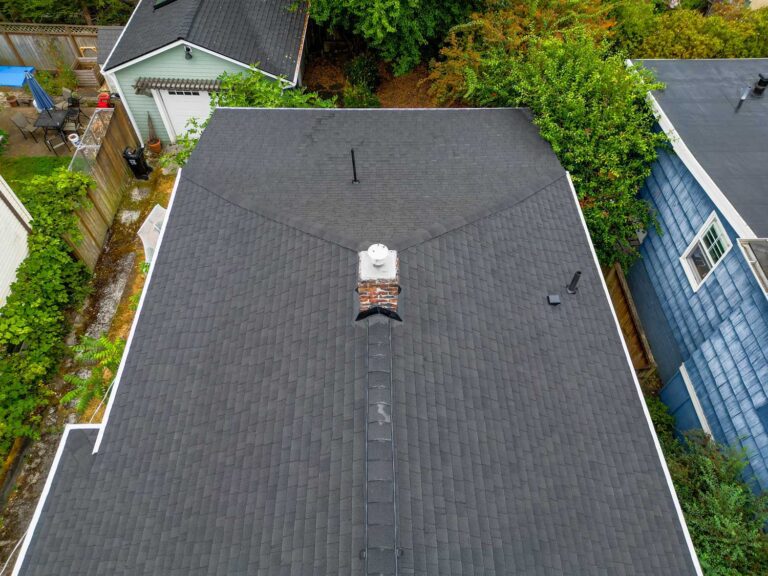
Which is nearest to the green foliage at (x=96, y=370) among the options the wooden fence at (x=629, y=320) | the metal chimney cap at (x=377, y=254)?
the metal chimney cap at (x=377, y=254)

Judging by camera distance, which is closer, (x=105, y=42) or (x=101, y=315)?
(x=101, y=315)

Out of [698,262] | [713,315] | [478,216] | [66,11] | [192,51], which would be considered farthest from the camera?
[66,11]

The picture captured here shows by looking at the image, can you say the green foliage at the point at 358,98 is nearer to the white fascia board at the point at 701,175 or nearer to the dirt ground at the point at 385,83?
the dirt ground at the point at 385,83

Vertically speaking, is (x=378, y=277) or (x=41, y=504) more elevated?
(x=378, y=277)

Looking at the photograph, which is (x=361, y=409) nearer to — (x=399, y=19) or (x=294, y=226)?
(x=294, y=226)

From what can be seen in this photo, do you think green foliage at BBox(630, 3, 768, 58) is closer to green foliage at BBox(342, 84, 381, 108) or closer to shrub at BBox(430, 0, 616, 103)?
shrub at BBox(430, 0, 616, 103)

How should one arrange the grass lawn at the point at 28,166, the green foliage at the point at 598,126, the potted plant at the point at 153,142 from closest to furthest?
the green foliage at the point at 598,126, the grass lawn at the point at 28,166, the potted plant at the point at 153,142

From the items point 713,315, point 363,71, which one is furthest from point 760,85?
point 363,71

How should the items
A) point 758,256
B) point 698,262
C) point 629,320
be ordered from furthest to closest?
1. point 629,320
2. point 698,262
3. point 758,256
